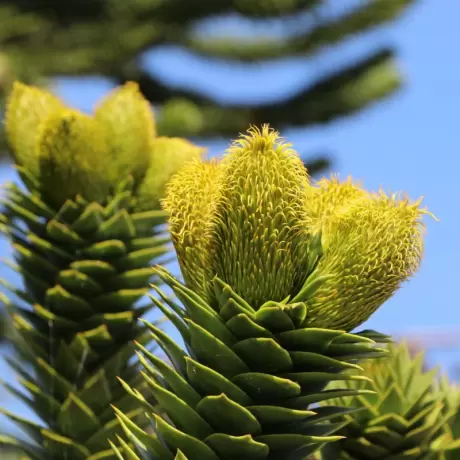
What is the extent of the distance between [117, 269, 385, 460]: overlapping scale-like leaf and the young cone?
311 millimetres

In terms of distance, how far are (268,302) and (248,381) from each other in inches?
2.9

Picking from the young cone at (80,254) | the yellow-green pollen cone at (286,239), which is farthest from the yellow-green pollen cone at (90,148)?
the yellow-green pollen cone at (286,239)

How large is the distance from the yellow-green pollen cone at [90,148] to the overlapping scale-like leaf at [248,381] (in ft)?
1.15

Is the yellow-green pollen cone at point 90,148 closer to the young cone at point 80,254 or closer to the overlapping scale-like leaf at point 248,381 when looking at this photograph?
the young cone at point 80,254

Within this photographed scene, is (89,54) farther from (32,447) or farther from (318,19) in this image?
(32,447)

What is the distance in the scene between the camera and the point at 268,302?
0.66 metres

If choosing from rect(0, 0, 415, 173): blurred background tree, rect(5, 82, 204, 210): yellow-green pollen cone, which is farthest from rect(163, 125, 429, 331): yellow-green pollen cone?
rect(0, 0, 415, 173): blurred background tree

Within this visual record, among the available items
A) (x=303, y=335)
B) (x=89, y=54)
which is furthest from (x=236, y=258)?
(x=89, y=54)

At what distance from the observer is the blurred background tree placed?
560 centimetres

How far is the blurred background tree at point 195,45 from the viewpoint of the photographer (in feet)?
18.4

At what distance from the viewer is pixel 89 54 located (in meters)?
5.82

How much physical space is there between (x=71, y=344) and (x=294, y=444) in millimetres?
431

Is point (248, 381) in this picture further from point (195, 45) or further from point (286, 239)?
point (195, 45)

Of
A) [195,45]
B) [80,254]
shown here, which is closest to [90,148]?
[80,254]
